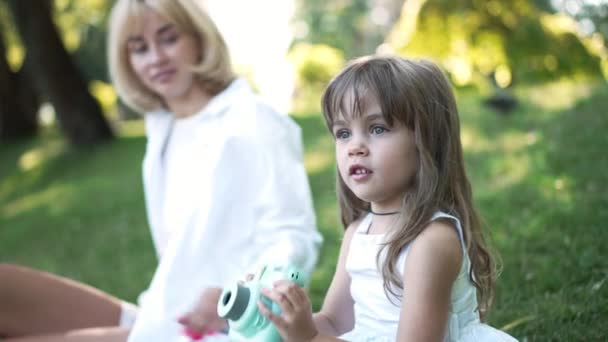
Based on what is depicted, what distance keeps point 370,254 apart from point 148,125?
181 cm

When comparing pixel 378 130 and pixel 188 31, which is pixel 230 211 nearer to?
pixel 188 31

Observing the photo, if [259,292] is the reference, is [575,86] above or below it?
below

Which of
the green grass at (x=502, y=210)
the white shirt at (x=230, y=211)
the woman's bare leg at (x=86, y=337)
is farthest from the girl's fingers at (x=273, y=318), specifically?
the green grass at (x=502, y=210)

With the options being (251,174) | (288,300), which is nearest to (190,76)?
(251,174)

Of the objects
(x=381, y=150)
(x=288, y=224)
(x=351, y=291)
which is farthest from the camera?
(x=288, y=224)

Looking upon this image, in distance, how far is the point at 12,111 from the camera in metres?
15.6

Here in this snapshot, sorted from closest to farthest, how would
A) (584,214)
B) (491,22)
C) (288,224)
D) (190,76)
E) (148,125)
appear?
(288,224) → (190,76) → (148,125) → (584,214) → (491,22)

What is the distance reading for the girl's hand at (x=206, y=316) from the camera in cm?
241

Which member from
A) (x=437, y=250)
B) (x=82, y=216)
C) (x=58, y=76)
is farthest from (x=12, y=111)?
(x=437, y=250)

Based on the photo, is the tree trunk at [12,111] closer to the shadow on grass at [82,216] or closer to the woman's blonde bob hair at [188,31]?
the shadow on grass at [82,216]

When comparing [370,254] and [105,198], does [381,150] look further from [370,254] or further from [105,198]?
[105,198]

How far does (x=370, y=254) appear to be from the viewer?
6.48 feet

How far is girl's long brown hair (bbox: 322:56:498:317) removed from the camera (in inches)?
73.6

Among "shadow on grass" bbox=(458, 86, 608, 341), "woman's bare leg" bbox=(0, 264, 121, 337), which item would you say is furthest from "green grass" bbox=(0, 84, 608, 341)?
"woman's bare leg" bbox=(0, 264, 121, 337)
